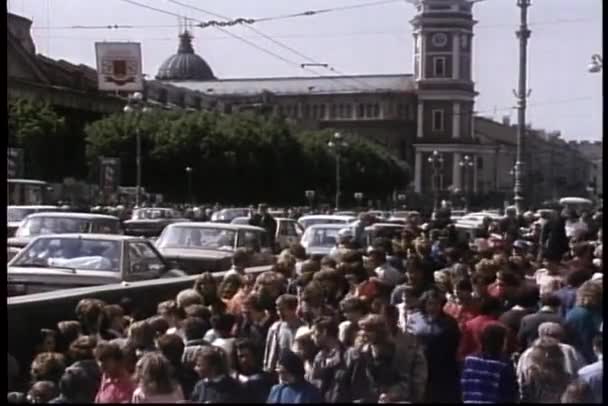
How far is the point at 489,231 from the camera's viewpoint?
83.9ft

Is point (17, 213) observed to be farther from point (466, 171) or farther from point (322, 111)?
point (466, 171)

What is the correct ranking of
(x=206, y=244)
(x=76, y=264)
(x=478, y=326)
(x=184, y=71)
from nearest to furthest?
(x=478, y=326) → (x=76, y=264) → (x=206, y=244) → (x=184, y=71)

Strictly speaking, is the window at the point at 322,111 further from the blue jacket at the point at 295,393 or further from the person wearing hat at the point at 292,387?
the blue jacket at the point at 295,393

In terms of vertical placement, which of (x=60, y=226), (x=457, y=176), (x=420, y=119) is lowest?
(x=60, y=226)

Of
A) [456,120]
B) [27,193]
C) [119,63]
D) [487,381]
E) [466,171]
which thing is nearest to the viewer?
[487,381]

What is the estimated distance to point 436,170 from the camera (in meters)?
77.4

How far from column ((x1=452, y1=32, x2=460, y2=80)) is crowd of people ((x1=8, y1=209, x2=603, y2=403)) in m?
11.6

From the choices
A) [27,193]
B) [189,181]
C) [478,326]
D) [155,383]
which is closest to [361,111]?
[189,181]

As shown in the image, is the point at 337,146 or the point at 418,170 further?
the point at 418,170

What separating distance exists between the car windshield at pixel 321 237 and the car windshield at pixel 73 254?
31.8ft

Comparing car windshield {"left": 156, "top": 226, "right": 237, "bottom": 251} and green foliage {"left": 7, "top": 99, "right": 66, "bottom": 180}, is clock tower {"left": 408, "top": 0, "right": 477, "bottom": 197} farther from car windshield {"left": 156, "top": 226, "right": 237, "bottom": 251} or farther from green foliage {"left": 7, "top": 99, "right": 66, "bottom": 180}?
green foliage {"left": 7, "top": 99, "right": 66, "bottom": 180}

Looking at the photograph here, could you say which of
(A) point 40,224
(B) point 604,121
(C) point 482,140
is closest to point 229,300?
(B) point 604,121

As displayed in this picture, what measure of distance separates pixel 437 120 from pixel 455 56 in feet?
92.3

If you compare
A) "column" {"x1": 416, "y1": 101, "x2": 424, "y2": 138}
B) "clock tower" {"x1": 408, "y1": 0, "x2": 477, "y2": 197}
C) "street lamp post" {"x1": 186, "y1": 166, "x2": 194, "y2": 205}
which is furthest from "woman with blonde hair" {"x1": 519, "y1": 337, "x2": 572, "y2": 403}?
"street lamp post" {"x1": 186, "y1": 166, "x2": 194, "y2": 205}
